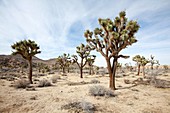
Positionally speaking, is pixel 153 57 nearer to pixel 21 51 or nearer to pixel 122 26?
pixel 122 26

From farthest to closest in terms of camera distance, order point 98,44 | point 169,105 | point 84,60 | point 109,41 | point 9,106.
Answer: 1. point 84,60
2. point 98,44
3. point 109,41
4. point 169,105
5. point 9,106

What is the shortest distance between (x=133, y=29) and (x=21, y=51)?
481 inches

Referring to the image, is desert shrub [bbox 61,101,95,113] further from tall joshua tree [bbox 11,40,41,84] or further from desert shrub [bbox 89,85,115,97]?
tall joshua tree [bbox 11,40,41,84]

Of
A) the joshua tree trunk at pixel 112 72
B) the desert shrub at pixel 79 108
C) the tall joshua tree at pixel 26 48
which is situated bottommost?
the desert shrub at pixel 79 108

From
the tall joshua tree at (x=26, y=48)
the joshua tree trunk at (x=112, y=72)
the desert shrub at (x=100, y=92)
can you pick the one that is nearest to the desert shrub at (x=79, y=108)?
the desert shrub at (x=100, y=92)

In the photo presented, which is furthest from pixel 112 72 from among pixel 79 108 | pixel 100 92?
pixel 79 108

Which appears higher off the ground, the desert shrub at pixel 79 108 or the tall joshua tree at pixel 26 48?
the tall joshua tree at pixel 26 48

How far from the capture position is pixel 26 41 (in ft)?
48.6

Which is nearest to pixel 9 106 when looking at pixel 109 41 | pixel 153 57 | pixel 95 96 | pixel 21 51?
pixel 95 96

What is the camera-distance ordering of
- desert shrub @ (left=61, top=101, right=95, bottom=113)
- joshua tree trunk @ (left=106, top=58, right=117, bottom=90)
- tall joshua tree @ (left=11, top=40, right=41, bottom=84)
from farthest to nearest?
tall joshua tree @ (left=11, top=40, right=41, bottom=84), joshua tree trunk @ (left=106, top=58, right=117, bottom=90), desert shrub @ (left=61, top=101, right=95, bottom=113)

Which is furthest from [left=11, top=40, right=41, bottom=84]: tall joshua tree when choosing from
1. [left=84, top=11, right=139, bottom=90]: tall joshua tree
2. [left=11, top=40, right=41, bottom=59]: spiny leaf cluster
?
[left=84, top=11, right=139, bottom=90]: tall joshua tree

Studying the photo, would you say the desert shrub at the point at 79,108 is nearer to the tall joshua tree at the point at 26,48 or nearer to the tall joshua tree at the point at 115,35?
the tall joshua tree at the point at 115,35

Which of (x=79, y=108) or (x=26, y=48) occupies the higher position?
→ (x=26, y=48)

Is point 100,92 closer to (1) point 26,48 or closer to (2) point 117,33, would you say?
(2) point 117,33
